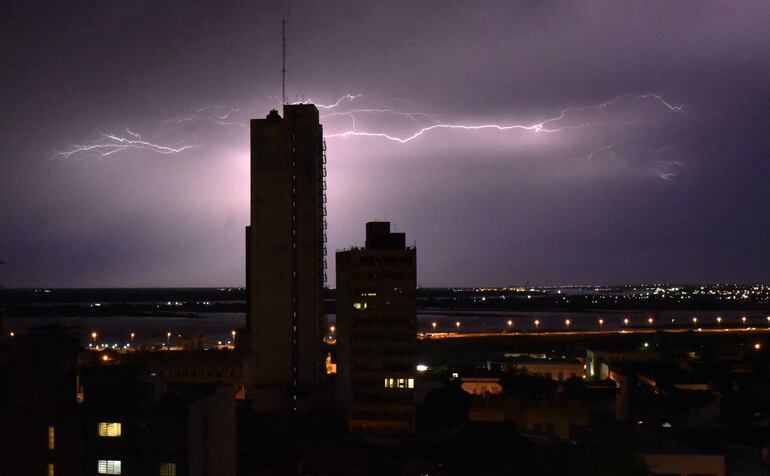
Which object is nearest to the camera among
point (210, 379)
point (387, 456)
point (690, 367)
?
point (387, 456)

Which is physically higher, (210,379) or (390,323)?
(390,323)

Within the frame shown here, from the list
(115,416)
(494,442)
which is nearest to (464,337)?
(494,442)

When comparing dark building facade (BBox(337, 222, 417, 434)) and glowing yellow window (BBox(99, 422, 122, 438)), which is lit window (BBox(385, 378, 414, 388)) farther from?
glowing yellow window (BBox(99, 422, 122, 438))

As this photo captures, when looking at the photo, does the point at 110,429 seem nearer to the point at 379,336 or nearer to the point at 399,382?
the point at 399,382

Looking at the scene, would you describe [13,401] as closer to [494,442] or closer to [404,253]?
[494,442]

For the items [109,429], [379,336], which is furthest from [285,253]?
[109,429]

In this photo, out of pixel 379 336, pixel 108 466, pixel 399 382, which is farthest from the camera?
pixel 379 336

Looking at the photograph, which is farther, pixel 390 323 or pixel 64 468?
pixel 390 323
